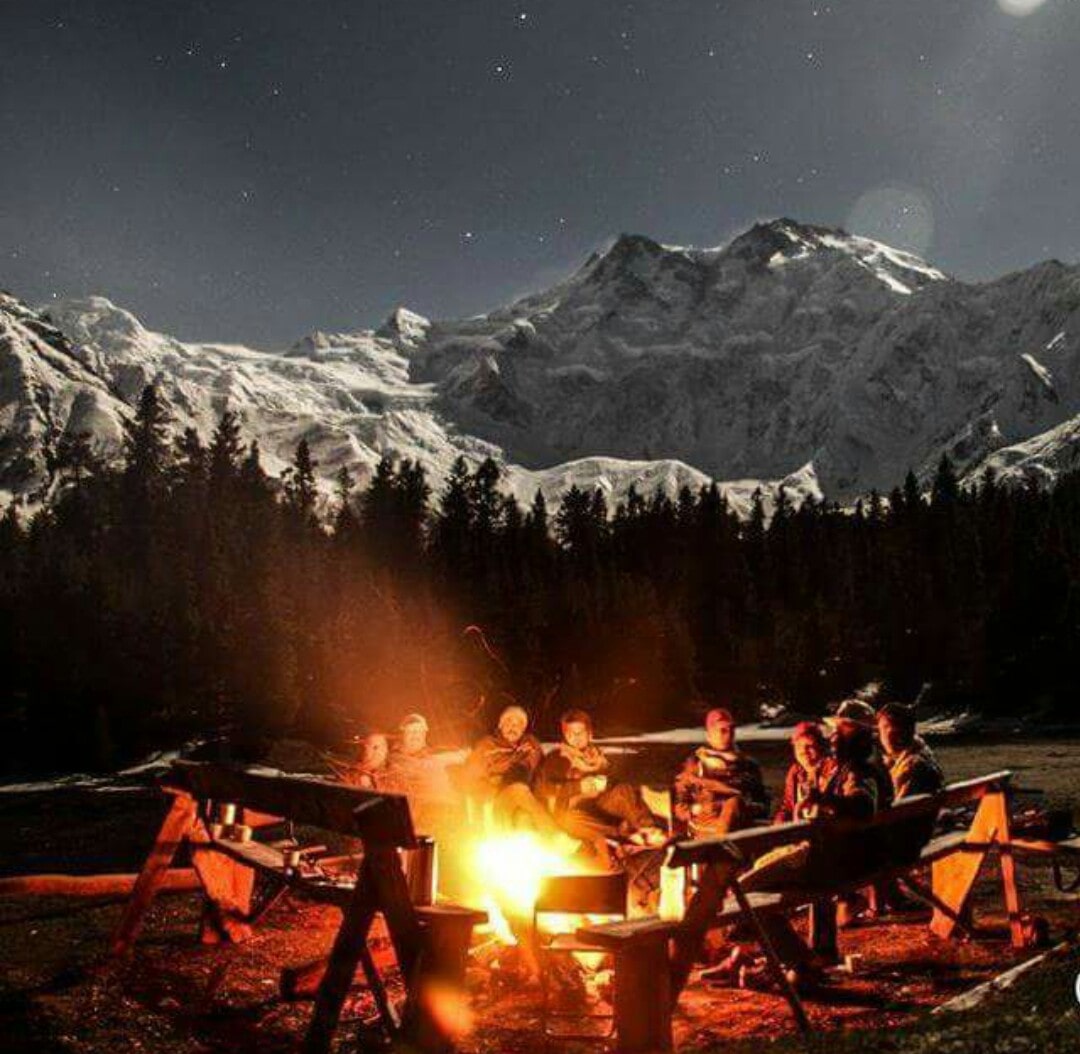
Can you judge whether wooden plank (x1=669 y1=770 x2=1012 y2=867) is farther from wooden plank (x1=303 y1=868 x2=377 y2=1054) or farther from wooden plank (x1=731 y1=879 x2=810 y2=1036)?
wooden plank (x1=303 y1=868 x2=377 y2=1054)

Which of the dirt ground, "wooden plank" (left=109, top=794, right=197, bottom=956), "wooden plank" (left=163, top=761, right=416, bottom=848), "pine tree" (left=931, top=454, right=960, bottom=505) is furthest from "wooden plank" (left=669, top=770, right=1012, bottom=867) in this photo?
"pine tree" (left=931, top=454, right=960, bottom=505)

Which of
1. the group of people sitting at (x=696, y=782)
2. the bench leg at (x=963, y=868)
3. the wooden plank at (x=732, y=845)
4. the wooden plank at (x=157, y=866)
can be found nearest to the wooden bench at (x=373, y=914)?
the wooden plank at (x=157, y=866)

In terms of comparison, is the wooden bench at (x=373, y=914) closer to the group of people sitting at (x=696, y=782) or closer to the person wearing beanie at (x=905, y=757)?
the group of people sitting at (x=696, y=782)

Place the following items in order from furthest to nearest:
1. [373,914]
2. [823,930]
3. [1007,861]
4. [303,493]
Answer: [303,493] → [1007,861] → [823,930] → [373,914]

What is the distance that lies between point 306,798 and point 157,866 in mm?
3215

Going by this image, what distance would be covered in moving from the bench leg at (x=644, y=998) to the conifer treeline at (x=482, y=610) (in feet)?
153

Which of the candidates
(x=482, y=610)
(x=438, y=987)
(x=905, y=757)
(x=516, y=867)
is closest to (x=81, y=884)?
(x=516, y=867)

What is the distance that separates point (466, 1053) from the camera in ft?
26.7

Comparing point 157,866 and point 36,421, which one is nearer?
point 157,866

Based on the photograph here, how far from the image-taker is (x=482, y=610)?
86250mm

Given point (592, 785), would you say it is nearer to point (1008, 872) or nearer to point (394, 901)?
point (394, 901)

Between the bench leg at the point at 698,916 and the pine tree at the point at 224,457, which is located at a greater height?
the pine tree at the point at 224,457

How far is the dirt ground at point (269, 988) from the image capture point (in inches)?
341

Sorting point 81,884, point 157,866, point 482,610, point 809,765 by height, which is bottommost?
point 81,884
